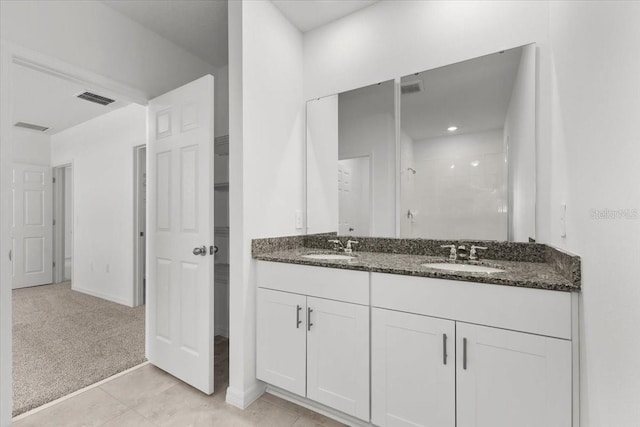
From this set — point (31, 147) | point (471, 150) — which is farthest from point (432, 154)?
point (31, 147)

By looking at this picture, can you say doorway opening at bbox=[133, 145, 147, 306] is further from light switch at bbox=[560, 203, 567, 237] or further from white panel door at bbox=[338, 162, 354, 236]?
light switch at bbox=[560, 203, 567, 237]

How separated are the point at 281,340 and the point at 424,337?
0.85 m

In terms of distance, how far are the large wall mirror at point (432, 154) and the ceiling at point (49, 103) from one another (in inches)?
94.6

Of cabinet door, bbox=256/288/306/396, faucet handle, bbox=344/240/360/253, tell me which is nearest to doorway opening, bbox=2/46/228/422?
cabinet door, bbox=256/288/306/396

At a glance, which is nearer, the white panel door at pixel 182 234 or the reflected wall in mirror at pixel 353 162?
the white panel door at pixel 182 234

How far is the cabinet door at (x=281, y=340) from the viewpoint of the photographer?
168cm

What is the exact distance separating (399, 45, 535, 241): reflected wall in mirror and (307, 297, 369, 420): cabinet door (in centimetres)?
73

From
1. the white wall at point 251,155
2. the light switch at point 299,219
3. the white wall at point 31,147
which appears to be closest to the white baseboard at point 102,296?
the white wall at point 31,147

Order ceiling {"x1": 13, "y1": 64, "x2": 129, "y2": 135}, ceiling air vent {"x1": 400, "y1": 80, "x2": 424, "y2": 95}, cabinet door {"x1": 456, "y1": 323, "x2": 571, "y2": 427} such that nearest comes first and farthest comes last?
cabinet door {"x1": 456, "y1": 323, "x2": 571, "y2": 427} < ceiling air vent {"x1": 400, "y1": 80, "x2": 424, "y2": 95} < ceiling {"x1": 13, "y1": 64, "x2": 129, "y2": 135}

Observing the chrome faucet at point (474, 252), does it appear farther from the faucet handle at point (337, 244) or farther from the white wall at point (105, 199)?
the white wall at point (105, 199)

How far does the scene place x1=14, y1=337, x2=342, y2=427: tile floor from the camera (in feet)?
5.31

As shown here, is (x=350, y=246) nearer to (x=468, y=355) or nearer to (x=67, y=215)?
(x=468, y=355)

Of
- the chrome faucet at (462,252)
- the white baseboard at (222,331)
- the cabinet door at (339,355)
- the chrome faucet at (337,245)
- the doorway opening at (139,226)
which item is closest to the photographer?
the cabinet door at (339,355)

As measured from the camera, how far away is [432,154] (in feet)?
6.33
